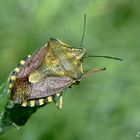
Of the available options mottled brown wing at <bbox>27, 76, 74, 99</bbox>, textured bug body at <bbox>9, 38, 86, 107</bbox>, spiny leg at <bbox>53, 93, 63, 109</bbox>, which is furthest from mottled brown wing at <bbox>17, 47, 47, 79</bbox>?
spiny leg at <bbox>53, 93, 63, 109</bbox>

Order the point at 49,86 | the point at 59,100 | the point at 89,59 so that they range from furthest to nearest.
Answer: the point at 89,59
the point at 59,100
the point at 49,86

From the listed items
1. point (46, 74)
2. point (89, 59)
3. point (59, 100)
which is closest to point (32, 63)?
point (46, 74)

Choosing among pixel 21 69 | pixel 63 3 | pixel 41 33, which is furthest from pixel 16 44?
pixel 21 69

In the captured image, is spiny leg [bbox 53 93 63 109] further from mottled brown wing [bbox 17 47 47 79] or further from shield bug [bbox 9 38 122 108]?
mottled brown wing [bbox 17 47 47 79]

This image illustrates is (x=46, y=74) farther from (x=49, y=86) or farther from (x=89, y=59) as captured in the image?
(x=89, y=59)

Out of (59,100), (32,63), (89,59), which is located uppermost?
(32,63)

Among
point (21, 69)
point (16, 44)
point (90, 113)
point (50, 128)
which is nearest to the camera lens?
point (21, 69)

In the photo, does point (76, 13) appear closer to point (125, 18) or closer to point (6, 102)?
point (125, 18)
